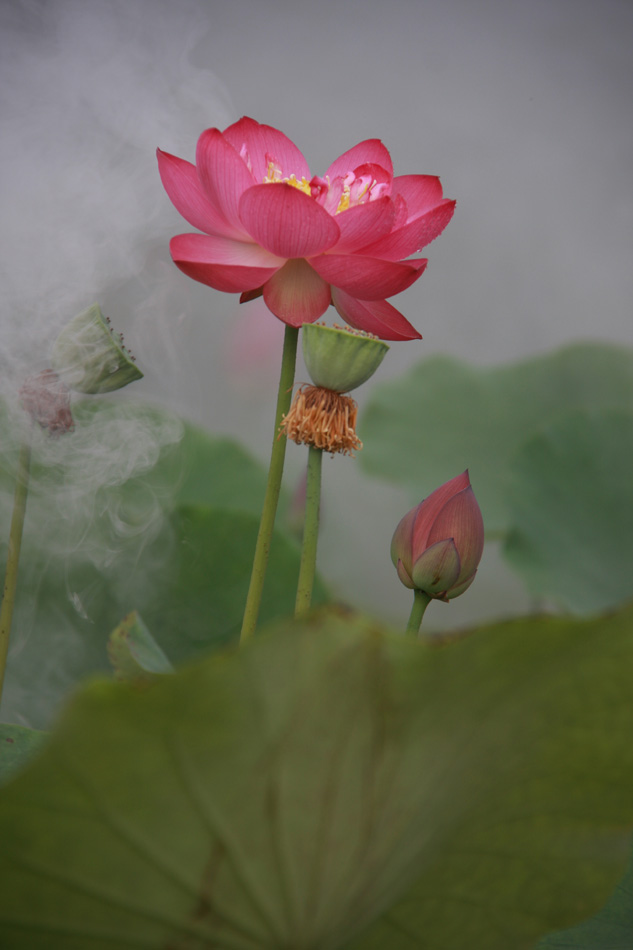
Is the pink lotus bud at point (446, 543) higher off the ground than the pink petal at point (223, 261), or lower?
lower

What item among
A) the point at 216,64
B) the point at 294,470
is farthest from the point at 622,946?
the point at 216,64

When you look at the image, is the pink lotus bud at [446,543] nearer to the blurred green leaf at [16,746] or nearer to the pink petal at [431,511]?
the pink petal at [431,511]

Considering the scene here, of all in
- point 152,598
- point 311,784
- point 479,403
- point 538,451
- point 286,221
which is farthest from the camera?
point 479,403

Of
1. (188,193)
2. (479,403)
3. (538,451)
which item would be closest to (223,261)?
(188,193)

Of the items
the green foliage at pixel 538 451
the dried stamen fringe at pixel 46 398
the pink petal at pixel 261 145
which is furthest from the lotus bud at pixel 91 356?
the green foliage at pixel 538 451

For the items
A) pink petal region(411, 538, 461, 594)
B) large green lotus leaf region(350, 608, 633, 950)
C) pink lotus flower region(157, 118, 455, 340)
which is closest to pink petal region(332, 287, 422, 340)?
pink lotus flower region(157, 118, 455, 340)

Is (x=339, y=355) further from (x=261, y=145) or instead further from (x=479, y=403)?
(x=479, y=403)
